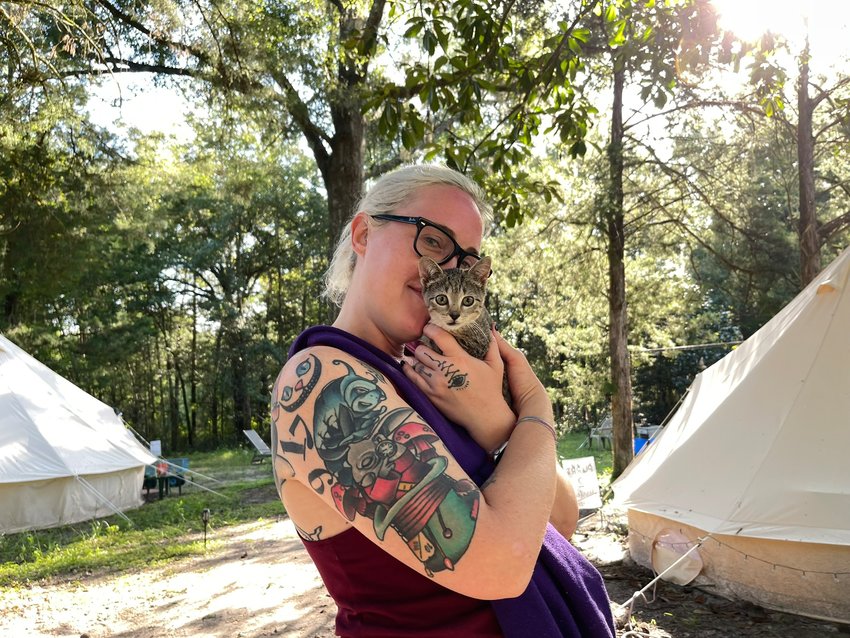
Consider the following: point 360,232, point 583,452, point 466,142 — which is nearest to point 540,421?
point 360,232

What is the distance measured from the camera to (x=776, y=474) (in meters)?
5.00

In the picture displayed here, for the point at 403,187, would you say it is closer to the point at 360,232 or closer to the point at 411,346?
the point at 360,232

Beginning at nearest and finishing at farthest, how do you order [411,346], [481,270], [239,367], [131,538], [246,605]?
[411,346] → [481,270] → [246,605] → [131,538] → [239,367]

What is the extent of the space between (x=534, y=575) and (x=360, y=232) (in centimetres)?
89

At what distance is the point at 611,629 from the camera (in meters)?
1.35

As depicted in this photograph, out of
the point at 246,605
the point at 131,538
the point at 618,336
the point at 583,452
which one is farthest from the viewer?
the point at 583,452

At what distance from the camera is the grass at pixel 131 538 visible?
300 inches

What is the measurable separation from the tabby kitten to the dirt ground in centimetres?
304

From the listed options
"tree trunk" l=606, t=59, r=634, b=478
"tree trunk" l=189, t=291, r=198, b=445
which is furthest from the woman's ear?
"tree trunk" l=189, t=291, r=198, b=445

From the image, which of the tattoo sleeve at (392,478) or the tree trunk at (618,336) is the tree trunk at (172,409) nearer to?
the tree trunk at (618,336)

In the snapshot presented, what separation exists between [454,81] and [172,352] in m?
30.3

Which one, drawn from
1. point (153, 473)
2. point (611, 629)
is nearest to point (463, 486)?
point (611, 629)

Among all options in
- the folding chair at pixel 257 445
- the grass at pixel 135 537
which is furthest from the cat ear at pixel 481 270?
the folding chair at pixel 257 445

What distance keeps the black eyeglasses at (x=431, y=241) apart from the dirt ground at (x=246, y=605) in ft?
11.7
